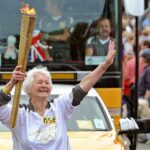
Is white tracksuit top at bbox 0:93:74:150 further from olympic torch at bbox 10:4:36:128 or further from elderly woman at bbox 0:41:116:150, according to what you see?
olympic torch at bbox 10:4:36:128

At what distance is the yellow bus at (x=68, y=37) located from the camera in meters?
9.96

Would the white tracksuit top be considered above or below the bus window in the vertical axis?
below

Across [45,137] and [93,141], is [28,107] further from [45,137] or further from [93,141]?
[93,141]

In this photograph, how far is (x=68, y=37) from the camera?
1013cm

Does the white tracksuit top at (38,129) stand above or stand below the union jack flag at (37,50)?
below

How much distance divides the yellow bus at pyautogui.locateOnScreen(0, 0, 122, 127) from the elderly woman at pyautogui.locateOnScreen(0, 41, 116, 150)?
13.6 feet

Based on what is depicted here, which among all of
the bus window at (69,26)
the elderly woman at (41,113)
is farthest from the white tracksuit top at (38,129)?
the bus window at (69,26)

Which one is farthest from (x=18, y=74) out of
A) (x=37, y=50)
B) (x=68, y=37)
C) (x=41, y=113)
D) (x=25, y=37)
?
(x=68, y=37)

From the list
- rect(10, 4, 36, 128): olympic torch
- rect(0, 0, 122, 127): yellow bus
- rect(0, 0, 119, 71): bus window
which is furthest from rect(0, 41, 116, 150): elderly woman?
rect(0, 0, 119, 71): bus window

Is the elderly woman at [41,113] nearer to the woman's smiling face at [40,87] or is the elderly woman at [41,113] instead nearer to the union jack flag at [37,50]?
the woman's smiling face at [40,87]

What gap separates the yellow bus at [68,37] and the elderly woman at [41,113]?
13.6 feet

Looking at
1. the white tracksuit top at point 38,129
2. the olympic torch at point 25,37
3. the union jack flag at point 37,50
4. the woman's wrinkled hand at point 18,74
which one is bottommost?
the white tracksuit top at point 38,129

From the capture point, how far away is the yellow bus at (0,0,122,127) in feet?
32.7

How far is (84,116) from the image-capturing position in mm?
7945
